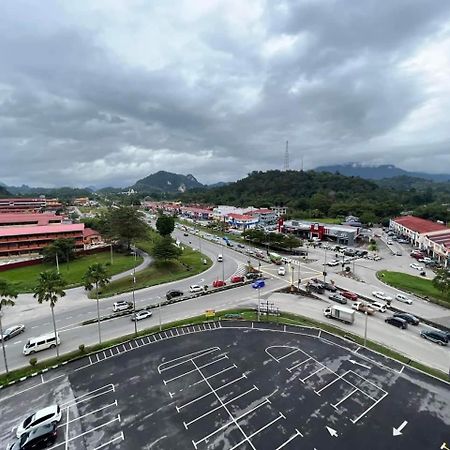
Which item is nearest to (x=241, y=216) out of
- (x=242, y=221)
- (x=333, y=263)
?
(x=242, y=221)

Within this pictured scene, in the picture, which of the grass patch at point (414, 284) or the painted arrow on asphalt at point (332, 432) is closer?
the painted arrow on asphalt at point (332, 432)

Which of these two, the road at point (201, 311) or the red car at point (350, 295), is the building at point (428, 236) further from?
the red car at point (350, 295)

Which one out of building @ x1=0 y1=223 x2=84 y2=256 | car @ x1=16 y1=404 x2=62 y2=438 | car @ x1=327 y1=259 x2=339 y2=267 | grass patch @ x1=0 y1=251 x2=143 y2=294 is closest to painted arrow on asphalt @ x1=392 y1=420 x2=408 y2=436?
car @ x1=16 y1=404 x2=62 y2=438

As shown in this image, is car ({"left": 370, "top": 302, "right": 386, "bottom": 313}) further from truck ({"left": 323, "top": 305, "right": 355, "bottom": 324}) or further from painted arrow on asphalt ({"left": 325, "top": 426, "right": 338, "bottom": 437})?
painted arrow on asphalt ({"left": 325, "top": 426, "right": 338, "bottom": 437})

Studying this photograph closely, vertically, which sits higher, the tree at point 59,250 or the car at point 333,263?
the tree at point 59,250

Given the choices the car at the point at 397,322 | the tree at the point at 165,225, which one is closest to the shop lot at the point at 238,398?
the car at the point at 397,322

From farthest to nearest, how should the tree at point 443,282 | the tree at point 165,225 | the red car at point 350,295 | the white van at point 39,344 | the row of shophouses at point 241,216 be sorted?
the row of shophouses at point 241,216 < the tree at point 165,225 < the red car at point 350,295 < the tree at point 443,282 < the white van at point 39,344

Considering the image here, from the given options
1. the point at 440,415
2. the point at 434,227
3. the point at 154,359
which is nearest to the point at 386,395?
the point at 440,415

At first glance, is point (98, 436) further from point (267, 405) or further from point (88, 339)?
point (88, 339)

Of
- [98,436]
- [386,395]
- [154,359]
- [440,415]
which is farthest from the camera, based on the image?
[154,359]
